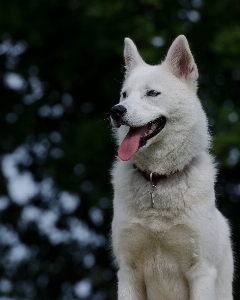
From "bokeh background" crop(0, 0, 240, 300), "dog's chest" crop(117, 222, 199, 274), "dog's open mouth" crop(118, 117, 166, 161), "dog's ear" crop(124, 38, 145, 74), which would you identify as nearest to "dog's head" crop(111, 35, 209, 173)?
"dog's open mouth" crop(118, 117, 166, 161)

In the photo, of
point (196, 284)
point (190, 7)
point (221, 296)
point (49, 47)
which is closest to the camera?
point (196, 284)

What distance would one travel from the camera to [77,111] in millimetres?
18531

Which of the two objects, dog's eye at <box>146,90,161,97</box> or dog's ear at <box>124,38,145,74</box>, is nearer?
dog's eye at <box>146,90,161,97</box>

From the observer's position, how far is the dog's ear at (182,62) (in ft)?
23.2

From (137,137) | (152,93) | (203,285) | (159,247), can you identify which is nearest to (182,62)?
(152,93)

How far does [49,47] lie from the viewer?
59.6ft

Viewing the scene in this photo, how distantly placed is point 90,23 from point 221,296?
10810 millimetres

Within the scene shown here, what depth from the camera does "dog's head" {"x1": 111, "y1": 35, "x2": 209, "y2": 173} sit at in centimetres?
675

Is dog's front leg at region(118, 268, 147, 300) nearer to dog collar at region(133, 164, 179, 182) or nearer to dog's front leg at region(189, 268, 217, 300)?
dog's front leg at region(189, 268, 217, 300)

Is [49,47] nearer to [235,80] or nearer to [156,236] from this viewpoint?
[235,80]

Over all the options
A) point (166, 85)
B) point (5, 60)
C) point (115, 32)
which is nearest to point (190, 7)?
point (115, 32)

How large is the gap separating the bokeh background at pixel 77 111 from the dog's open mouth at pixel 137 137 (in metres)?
7.22

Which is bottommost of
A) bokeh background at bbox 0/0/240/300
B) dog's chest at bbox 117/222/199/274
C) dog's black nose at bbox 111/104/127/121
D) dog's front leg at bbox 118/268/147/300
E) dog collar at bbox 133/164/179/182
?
bokeh background at bbox 0/0/240/300

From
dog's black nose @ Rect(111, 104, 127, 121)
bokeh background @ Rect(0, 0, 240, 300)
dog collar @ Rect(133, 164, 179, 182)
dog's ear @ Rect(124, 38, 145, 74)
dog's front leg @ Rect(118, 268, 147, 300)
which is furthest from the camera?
bokeh background @ Rect(0, 0, 240, 300)
